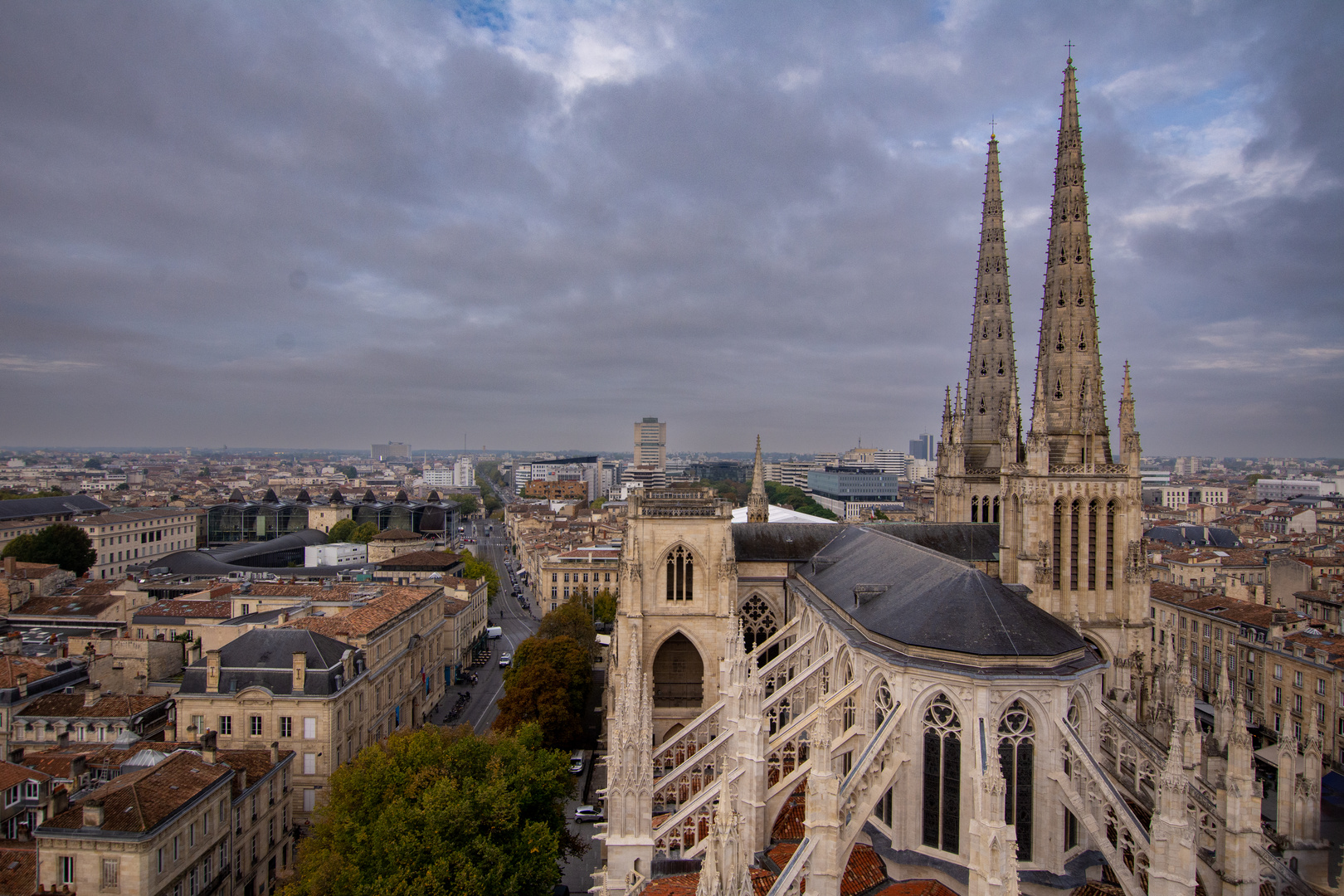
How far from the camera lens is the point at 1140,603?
106 feet

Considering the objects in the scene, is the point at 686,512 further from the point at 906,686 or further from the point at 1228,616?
the point at 1228,616

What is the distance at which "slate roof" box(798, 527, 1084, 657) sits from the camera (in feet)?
68.8

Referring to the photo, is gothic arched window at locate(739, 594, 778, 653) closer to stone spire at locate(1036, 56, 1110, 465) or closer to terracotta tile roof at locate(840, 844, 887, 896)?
stone spire at locate(1036, 56, 1110, 465)

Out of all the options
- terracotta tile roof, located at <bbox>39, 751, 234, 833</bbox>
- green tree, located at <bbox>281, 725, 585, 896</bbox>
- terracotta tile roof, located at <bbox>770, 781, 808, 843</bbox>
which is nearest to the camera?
green tree, located at <bbox>281, 725, 585, 896</bbox>

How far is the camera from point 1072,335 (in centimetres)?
3378

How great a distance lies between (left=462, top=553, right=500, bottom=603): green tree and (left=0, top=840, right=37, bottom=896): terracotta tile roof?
168 feet

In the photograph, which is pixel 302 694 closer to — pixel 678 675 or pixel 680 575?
pixel 678 675

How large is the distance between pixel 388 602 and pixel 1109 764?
41320mm

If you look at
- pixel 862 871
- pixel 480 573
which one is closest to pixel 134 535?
pixel 480 573

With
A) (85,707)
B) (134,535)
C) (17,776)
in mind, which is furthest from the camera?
(134,535)

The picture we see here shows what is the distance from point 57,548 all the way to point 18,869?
67.5 metres

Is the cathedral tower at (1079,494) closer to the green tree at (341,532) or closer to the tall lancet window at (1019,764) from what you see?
the tall lancet window at (1019,764)

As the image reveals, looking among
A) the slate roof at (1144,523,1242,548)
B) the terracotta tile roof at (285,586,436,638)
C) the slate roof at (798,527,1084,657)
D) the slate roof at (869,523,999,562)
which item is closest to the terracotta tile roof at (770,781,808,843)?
the slate roof at (798,527,1084,657)

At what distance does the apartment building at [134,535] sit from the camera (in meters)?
86.1
